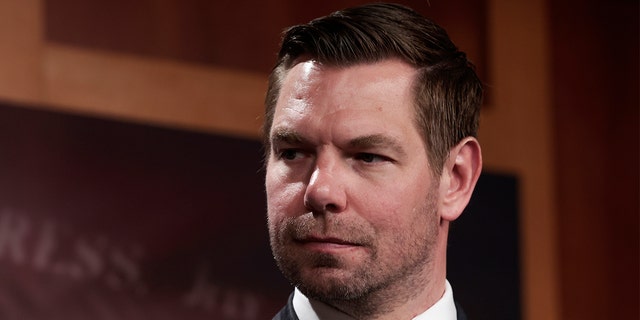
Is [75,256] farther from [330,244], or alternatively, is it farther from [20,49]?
[330,244]

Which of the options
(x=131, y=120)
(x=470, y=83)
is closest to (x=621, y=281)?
(x=131, y=120)

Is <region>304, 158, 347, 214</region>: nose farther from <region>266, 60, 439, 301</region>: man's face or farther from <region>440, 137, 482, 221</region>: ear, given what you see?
<region>440, 137, 482, 221</region>: ear

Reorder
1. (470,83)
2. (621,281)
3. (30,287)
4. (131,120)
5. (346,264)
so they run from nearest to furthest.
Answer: (346,264), (470,83), (30,287), (131,120), (621,281)

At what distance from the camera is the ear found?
1.35 metres

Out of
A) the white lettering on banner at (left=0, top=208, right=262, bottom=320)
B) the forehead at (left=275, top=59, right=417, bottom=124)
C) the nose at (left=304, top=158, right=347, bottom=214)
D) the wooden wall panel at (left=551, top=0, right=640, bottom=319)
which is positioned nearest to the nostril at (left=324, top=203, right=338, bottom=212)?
the nose at (left=304, top=158, right=347, bottom=214)

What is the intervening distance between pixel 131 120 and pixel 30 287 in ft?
1.18

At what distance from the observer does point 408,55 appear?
1.35 m

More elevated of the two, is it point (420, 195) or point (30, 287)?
point (420, 195)

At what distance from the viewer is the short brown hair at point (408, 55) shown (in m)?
1.32

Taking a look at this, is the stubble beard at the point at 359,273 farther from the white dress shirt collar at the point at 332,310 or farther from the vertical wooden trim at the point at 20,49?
the vertical wooden trim at the point at 20,49

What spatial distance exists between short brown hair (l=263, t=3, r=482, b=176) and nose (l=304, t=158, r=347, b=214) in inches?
4.9

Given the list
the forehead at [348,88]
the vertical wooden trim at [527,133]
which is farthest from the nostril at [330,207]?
the vertical wooden trim at [527,133]

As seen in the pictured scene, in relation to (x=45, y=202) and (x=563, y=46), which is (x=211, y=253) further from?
(x=563, y=46)

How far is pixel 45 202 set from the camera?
2.19 metres
